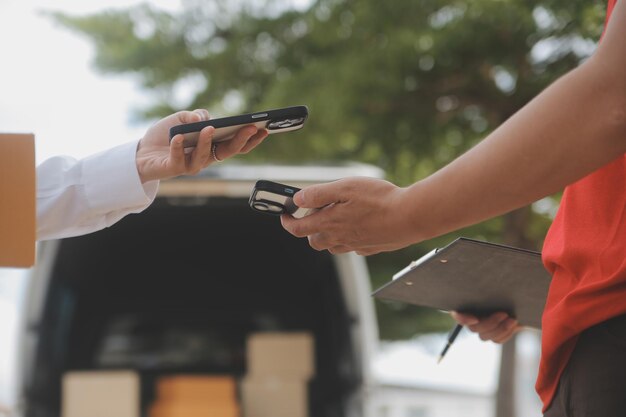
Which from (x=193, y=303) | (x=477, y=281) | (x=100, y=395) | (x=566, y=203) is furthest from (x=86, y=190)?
(x=193, y=303)

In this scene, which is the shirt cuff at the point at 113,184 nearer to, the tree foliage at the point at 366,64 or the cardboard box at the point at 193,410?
the tree foliage at the point at 366,64

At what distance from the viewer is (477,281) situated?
1616 millimetres

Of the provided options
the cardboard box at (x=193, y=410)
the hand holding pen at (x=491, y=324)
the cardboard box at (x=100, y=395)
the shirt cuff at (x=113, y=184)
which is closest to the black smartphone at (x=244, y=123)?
the shirt cuff at (x=113, y=184)

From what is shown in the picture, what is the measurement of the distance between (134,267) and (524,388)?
518cm

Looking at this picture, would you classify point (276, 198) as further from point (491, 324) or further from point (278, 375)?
point (278, 375)

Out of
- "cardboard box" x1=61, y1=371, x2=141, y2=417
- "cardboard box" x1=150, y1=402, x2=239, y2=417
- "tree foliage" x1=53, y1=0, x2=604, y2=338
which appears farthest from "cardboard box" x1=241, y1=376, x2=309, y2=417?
"tree foliage" x1=53, y1=0, x2=604, y2=338

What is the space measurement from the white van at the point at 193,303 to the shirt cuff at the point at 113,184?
2.04m

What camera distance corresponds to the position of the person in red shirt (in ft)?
3.79

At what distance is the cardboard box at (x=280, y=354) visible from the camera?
4680mm

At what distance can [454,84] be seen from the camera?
5.36m

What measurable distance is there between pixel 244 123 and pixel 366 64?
334 cm

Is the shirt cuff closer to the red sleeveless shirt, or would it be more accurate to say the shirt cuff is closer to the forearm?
the forearm

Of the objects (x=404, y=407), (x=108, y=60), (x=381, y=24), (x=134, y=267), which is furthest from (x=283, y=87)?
(x=404, y=407)

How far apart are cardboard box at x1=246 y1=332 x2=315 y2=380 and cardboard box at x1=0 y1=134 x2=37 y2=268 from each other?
3.29 m
